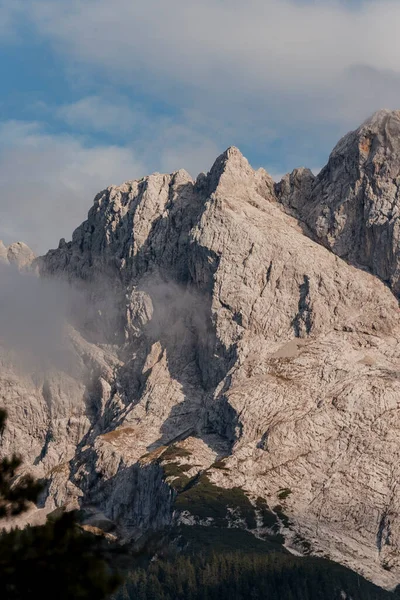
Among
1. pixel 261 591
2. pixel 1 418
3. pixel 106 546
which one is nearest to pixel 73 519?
pixel 106 546

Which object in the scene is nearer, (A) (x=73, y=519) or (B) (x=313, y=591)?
(A) (x=73, y=519)

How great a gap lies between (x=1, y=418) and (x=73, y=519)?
5868 mm

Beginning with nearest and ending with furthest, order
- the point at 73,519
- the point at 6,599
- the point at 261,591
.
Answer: the point at 6,599 < the point at 73,519 < the point at 261,591

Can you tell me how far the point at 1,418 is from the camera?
184 ft

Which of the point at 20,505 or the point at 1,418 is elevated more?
the point at 1,418

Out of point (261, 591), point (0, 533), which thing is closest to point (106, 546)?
point (0, 533)

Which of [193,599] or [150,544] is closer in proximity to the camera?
[150,544]

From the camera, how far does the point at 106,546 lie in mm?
54531

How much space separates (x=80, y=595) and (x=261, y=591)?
497ft

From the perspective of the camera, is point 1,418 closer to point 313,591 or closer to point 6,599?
point 6,599

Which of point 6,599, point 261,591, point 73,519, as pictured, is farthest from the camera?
point 261,591

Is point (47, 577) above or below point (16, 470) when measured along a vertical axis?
below

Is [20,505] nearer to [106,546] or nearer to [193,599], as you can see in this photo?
[106,546]

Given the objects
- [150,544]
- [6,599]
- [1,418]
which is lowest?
[6,599]
